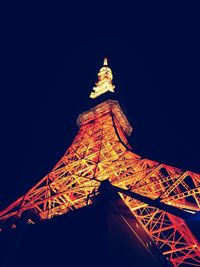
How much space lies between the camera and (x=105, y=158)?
13.0 metres

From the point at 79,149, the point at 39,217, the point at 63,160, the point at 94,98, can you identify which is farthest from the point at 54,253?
the point at 94,98

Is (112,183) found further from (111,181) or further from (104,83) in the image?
(104,83)

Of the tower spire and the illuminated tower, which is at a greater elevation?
the tower spire

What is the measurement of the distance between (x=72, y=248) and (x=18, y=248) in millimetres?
1822

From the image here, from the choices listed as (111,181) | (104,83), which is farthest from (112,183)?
(104,83)

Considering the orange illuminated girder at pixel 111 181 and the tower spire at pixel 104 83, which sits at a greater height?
the tower spire at pixel 104 83

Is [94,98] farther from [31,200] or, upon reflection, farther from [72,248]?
[72,248]

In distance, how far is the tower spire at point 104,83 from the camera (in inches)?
749

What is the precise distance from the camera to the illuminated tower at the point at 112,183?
888cm

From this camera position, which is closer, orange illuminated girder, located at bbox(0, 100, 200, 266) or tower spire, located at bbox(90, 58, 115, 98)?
orange illuminated girder, located at bbox(0, 100, 200, 266)

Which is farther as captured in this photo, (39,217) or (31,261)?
(39,217)

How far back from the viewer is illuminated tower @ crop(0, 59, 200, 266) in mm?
8883

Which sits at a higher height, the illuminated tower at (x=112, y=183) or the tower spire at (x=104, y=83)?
the tower spire at (x=104, y=83)

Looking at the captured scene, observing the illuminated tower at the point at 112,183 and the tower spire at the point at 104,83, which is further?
the tower spire at the point at 104,83
